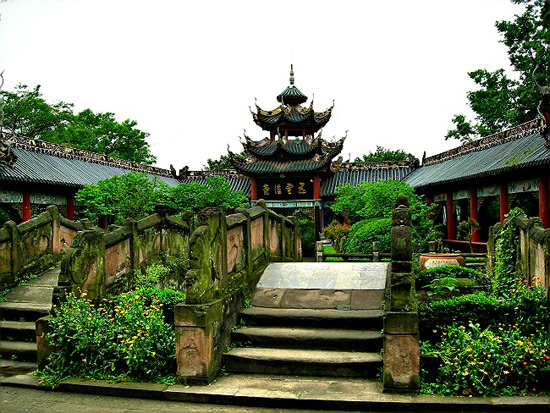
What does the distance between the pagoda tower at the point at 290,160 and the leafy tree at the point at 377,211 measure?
14.6 feet

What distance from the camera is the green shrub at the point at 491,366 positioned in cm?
528

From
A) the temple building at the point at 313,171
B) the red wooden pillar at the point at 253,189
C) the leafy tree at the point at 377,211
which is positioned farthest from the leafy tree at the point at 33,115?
the leafy tree at the point at 377,211

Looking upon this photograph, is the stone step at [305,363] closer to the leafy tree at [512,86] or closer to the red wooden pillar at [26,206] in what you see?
the red wooden pillar at [26,206]

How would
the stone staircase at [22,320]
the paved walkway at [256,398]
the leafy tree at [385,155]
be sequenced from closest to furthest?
the paved walkway at [256,398]
the stone staircase at [22,320]
the leafy tree at [385,155]

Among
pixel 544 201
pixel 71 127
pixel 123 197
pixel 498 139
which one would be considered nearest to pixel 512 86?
pixel 498 139

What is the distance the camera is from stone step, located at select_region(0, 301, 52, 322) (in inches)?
315

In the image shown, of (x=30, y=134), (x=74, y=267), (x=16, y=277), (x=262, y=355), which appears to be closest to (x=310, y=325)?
(x=262, y=355)

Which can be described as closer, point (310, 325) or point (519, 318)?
point (519, 318)

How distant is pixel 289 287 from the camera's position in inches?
316

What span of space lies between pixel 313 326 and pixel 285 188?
2440 centimetres

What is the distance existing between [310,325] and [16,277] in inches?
228

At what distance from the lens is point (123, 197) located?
19.1 metres

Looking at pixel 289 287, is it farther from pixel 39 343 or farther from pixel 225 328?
pixel 39 343

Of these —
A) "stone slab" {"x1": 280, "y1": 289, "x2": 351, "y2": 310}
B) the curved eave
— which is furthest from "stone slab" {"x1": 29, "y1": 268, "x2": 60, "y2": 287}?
the curved eave
